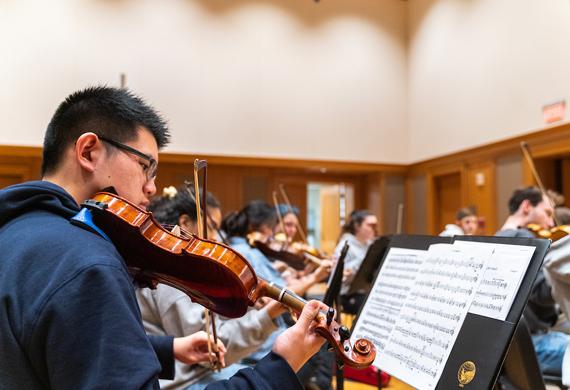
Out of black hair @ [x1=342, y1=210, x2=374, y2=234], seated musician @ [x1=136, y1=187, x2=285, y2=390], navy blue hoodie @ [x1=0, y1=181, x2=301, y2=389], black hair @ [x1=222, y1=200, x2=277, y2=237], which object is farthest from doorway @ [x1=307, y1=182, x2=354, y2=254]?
navy blue hoodie @ [x1=0, y1=181, x2=301, y2=389]

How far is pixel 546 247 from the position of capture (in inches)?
50.3

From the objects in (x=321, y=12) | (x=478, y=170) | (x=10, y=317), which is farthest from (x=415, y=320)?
(x=321, y=12)

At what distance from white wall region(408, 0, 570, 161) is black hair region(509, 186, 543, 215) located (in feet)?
8.72

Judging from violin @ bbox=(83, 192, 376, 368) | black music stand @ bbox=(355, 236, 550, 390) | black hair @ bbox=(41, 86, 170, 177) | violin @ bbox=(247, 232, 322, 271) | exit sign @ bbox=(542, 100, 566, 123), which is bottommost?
violin @ bbox=(247, 232, 322, 271)

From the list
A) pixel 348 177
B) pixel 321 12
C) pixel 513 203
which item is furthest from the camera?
pixel 348 177

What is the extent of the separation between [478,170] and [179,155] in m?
4.73

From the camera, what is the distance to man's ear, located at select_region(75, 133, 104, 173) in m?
1.15

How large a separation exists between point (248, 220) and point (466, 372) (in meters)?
2.91

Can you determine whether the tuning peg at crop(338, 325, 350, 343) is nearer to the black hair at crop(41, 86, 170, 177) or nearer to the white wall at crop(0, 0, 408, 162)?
the black hair at crop(41, 86, 170, 177)

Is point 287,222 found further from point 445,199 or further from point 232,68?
point 445,199

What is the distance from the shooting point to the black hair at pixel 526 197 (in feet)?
12.7

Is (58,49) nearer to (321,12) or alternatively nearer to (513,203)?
(321,12)

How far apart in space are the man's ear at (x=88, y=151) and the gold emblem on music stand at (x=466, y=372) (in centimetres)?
106

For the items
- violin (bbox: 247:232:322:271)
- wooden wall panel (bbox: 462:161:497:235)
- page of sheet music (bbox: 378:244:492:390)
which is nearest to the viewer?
page of sheet music (bbox: 378:244:492:390)
